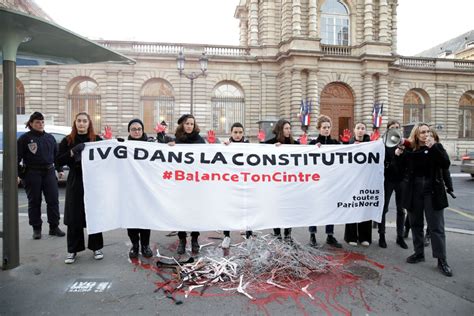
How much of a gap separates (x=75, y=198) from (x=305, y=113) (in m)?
22.4

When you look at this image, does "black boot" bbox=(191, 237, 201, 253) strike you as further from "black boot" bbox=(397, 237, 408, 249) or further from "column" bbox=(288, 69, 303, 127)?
"column" bbox=(288, 69, 303, 127)

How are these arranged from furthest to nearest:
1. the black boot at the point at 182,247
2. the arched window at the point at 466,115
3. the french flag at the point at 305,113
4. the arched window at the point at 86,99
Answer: the arched window at the point at 466,115 < the arched window at the point at 86,99 < the french flag at the point at 305,113 < the black boot at the point at 182,247

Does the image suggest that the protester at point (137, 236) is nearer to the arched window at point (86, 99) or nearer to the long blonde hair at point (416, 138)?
the long blonde hair at point (416, 138)

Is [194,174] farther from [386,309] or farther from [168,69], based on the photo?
[168,69]

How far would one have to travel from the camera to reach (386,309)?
299cm

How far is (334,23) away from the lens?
94.5 ft

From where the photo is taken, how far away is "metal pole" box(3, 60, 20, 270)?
3.76 meters

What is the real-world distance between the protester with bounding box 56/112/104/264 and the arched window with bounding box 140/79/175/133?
74.4ft

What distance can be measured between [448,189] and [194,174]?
3.65 meters

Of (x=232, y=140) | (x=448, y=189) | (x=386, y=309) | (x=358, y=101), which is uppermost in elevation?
(x=358, y=101)

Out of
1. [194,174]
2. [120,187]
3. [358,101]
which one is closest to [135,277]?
[120,187]

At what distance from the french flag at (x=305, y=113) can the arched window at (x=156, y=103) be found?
11.4m

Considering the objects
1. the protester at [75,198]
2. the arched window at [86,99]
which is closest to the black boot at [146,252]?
the protester at [75,198]

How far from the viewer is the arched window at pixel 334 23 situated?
28.7m
